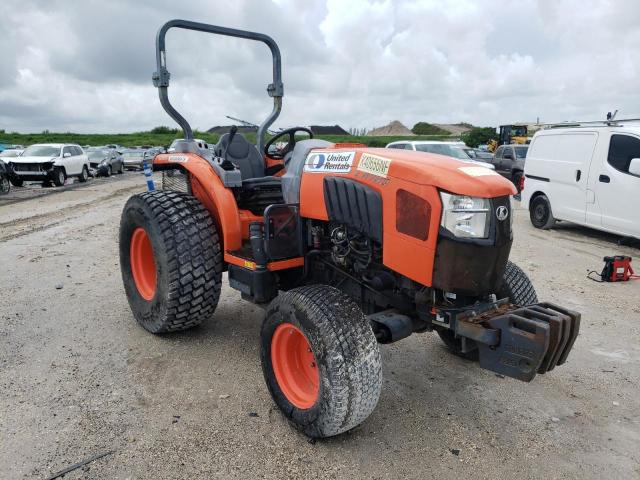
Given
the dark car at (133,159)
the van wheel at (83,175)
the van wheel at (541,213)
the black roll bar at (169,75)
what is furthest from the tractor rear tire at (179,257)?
the dark car at (133,159)

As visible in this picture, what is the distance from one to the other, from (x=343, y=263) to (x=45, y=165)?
683 inches

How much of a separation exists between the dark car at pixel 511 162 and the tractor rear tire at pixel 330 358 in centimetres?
1546

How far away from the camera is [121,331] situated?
4320mm

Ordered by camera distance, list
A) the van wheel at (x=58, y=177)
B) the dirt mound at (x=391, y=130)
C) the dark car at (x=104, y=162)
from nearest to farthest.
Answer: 1. the van wheel at (x=58, y=177)
2. the dark car at (x=104, y=162)
3. the dirt mound at (x=391, y=130)

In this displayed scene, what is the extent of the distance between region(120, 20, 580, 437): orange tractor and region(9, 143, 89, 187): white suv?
1556cm

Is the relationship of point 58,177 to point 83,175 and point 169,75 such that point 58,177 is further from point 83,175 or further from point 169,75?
point 169,75

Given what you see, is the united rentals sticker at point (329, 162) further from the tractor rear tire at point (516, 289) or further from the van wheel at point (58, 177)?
the van wheel at point (58, 177)

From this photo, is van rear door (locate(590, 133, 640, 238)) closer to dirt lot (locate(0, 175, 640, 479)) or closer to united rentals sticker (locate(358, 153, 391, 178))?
dirt lot (locate(0, 175, 640, 479))

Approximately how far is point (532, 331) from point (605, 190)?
685cm

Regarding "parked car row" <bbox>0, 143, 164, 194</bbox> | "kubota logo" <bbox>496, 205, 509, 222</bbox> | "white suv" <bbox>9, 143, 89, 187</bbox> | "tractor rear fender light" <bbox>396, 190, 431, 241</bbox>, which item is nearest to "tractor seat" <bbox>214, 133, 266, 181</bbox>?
"tractor rear fender light" <bbox>396, 190, 431, 241</bbox>

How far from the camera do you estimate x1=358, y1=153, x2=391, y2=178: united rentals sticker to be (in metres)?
2.78

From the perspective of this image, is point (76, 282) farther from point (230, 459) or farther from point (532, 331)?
point (532, 331)

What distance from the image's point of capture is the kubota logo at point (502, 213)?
8.40ft

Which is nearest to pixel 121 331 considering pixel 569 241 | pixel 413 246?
pixel 413 246
